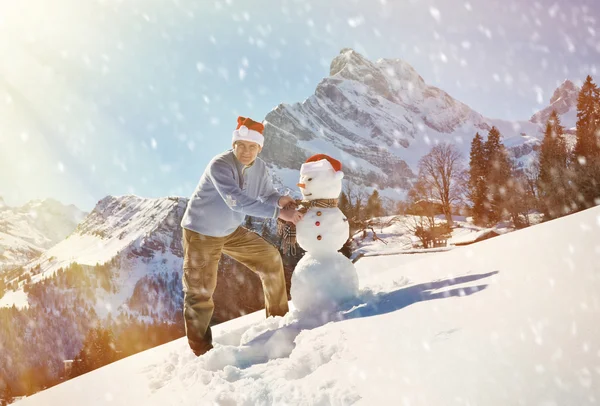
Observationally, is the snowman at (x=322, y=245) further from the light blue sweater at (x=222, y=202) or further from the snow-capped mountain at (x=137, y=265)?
the snow-capped mountain at (x=137, y=265)

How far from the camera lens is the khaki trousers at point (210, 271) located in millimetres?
3166

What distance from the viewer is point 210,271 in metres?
3.34

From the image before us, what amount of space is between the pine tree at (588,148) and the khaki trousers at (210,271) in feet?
39.3

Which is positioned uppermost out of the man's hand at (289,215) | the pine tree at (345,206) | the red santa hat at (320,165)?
the pine tree at (345,206)

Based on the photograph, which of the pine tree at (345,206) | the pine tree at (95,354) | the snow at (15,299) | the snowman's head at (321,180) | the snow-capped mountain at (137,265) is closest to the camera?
the snowman's head at (321,180)

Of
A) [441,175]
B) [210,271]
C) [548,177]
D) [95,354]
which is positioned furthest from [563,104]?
[210,271]

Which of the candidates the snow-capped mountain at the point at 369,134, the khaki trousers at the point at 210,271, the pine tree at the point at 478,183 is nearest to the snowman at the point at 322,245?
the khaki trousers at the point at 210,271

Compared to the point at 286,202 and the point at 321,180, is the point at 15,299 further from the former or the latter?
the point at 321,180

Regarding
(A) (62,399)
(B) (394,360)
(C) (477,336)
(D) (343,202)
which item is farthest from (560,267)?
(D) (343,202)

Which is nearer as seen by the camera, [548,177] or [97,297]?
[548,177]

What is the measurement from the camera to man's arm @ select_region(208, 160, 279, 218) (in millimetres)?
3160

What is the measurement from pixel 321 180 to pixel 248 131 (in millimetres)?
831

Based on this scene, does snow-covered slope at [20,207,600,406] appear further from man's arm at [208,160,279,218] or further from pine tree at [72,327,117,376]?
pine tree at [72,327,117,376]

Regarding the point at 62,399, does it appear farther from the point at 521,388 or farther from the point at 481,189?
the point at 481,189
